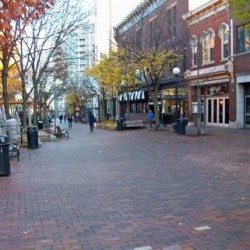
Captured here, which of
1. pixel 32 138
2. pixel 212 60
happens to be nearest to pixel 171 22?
pixel 212 60

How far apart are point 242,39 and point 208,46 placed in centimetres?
464

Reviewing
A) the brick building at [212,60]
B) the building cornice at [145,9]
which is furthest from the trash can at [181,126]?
the building cornice at [145,9]

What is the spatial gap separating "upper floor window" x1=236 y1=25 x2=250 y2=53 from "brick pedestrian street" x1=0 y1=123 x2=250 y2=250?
53.4 ft

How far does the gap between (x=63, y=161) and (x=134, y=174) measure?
402 centimetres

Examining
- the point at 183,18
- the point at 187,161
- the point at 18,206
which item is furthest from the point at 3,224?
the point at 183,18

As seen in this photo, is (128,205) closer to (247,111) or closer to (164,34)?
(247,111)

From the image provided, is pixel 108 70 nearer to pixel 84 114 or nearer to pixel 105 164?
pixel 105 164

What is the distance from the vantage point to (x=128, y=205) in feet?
23.7

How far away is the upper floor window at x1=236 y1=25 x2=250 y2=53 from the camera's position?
27062 mm

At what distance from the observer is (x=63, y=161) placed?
45.3 feet

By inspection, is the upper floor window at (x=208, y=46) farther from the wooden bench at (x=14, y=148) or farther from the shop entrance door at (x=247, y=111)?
the wooden bench at (x=14, y=148)

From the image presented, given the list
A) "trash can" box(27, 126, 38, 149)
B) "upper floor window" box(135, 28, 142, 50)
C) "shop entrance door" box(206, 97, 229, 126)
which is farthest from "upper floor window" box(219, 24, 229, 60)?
"trash can" box(27, 126, 38, 149)

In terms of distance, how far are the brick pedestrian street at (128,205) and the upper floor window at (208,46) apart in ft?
67.1

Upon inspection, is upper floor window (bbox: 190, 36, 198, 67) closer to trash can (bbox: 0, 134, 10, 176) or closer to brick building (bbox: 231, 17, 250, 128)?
brick building (bbox: 231, 17, 250, 128)
